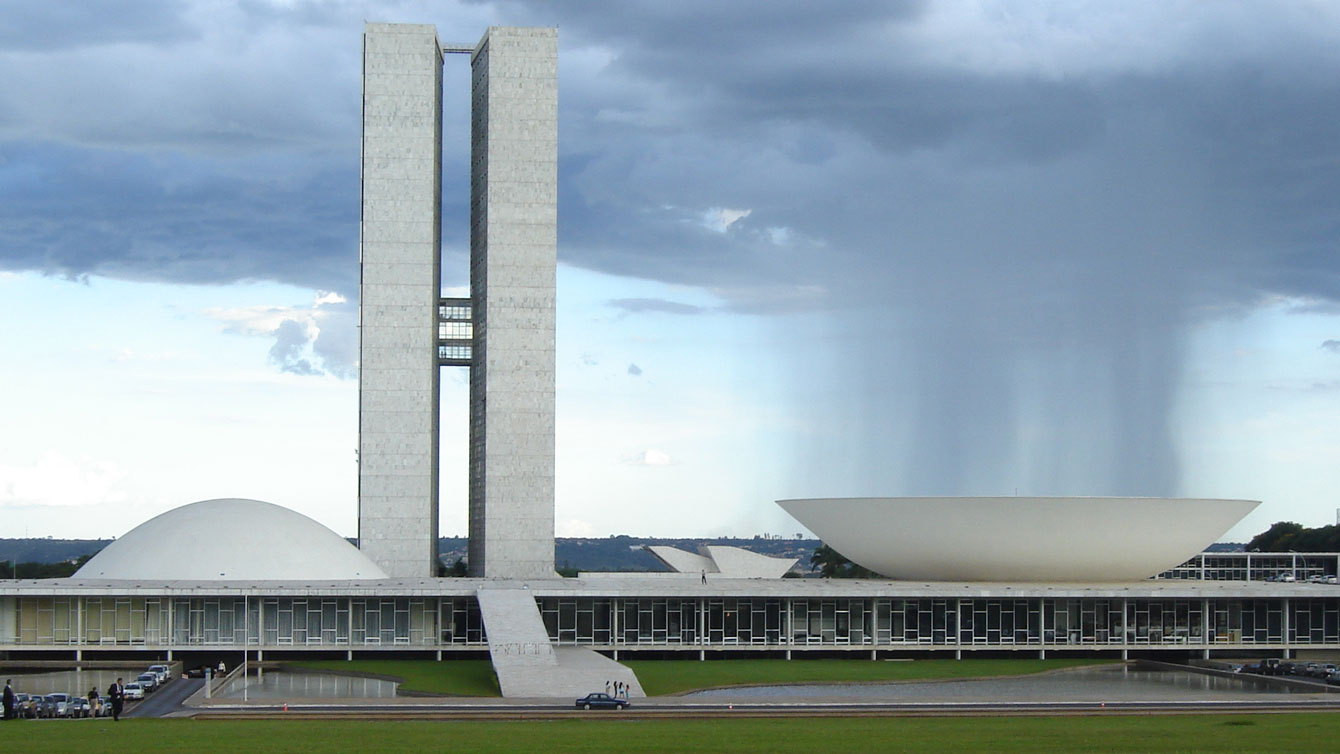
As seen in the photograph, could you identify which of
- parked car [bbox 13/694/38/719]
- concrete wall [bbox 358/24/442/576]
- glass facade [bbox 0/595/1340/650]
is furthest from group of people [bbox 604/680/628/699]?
concrete wall [bbox 358/24/442/576]

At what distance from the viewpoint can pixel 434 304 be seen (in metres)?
82.4

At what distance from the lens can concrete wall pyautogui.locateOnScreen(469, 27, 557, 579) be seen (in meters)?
80.1

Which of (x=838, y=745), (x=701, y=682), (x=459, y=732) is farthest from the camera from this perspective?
(x=701, y=682)

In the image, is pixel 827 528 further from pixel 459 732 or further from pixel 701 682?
pixel 459 732

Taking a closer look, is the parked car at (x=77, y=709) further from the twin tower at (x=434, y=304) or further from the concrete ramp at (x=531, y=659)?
the twin tower at (x=434, y=304)

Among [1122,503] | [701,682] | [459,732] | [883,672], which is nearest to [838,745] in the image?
[459,732]

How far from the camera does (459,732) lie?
31.7m

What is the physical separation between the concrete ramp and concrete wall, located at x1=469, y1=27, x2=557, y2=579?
21.7m

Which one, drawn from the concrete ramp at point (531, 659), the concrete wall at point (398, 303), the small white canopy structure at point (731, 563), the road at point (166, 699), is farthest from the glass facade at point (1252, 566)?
the road at point (166, 699)

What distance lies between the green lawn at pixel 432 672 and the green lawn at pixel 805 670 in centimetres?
532

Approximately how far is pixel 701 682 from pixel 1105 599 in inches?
835

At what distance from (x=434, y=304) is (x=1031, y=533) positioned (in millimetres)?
36433

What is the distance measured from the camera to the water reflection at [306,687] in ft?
142

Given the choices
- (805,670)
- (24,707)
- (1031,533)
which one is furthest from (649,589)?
(24,707)
